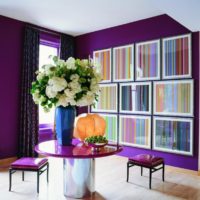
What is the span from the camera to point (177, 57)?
12.0ft

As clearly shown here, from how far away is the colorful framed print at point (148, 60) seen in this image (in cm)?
388

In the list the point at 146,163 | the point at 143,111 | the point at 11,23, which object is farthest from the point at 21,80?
the point at 146,163

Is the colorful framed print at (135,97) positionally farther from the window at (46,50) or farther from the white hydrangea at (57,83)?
the white hydrangea at (57,83)

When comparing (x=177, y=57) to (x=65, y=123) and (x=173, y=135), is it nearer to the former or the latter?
(x=173, y=135)

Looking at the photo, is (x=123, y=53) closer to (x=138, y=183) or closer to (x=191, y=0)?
(x=191, y=0)

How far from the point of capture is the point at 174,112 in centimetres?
369

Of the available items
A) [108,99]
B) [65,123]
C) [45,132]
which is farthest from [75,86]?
[45,132]

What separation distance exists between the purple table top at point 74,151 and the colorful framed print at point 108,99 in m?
2.18

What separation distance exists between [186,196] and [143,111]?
164 centimetres

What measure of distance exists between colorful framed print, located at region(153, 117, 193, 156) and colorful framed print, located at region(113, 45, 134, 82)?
959mm

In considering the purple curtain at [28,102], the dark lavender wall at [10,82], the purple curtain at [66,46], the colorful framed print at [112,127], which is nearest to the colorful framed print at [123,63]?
the colorful framed print at [112,127]

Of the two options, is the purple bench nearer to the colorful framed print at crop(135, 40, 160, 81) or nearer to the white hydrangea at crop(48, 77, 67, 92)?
the colorful framed print at crop(135, 40, 160, 81)

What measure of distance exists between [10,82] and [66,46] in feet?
4.93

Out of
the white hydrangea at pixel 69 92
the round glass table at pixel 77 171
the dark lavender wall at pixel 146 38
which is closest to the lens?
the white hydrangea at pixel 69 92
